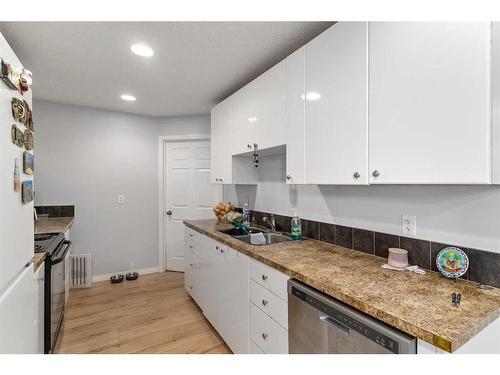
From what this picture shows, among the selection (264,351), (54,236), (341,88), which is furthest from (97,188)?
(341,88)

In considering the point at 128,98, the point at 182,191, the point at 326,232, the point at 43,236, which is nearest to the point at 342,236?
the point at 326,232

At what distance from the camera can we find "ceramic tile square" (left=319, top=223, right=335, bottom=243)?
73.6 inches

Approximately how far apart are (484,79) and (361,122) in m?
0.47

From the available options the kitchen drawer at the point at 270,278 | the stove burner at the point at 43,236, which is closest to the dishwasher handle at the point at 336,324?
the kitchen drawer at the point at 270,278

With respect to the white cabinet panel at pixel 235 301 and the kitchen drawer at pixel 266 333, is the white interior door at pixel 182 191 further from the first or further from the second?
the kitchen drawer at pixel 266 333

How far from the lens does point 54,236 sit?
2.15 meters

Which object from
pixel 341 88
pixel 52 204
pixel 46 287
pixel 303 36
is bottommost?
pixel 46 287

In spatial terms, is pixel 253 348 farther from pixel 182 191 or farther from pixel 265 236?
pixel 182 191

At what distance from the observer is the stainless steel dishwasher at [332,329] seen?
0.86 m

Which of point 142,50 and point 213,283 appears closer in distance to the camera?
point 142,50

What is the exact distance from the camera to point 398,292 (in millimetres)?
1032

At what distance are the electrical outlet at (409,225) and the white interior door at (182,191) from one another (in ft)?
8.80

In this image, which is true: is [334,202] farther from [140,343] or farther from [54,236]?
[54,236]

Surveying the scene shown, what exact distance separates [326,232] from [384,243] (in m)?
0.46
